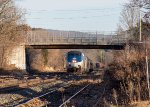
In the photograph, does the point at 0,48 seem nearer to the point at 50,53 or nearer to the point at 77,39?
the point at 77,39

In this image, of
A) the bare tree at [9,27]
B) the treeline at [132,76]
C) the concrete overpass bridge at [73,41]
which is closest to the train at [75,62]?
the bare tree at [9,27]

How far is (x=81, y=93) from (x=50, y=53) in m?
79.9

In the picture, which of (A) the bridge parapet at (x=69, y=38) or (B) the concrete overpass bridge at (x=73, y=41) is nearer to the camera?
(B) the concrete overpass bridge at (x=73, y=41)

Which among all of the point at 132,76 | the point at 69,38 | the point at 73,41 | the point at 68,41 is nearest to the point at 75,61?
the point at 73,41

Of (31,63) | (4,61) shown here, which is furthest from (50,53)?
(4,61)

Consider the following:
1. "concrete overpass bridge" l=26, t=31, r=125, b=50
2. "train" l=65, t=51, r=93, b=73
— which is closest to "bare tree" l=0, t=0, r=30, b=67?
"concrete overpass bridge" l=26, t=31, r=125, b=50

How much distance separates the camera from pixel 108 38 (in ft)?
261

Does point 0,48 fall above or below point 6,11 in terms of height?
below

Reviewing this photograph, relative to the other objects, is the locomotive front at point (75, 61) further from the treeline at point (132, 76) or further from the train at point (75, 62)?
the treeline at point (132, 76)

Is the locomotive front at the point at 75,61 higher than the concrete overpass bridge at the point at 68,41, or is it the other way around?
the concrete overpass bridge at the point at 68,41

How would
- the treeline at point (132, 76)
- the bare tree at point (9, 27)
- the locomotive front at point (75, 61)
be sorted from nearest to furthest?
the treeline at point (132, 76), the bare tree at point (9, 27), the locomotive front at point (75, 61)

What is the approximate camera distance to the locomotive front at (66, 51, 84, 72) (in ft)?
222

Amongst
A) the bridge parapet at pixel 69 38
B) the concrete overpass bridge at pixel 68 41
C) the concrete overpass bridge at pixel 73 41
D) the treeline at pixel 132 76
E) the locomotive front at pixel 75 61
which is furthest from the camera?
the bridge parapet at pixel 69 38

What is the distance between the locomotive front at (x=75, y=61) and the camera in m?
67.7
